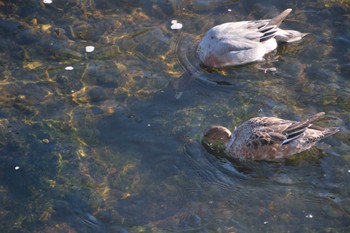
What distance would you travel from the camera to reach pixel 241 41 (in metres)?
8.92

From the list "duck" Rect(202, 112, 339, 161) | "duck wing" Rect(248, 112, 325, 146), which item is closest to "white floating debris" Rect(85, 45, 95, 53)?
"duck" Rect(202, 112, 339, 161)

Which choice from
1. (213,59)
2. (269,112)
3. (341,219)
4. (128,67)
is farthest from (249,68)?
(341,219)

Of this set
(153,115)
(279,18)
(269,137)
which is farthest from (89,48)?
(269,137)

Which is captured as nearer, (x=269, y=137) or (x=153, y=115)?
(x=269, y=137)

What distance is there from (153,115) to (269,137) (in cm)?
168

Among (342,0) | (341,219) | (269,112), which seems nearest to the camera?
(341,219)

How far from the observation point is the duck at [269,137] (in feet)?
23.7

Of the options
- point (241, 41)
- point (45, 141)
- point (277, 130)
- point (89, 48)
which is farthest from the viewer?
point (89, 48)

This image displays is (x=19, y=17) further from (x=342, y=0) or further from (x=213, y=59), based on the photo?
(x=342, y=0)

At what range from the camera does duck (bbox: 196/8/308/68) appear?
8875 mm

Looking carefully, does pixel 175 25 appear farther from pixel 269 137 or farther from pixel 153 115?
pixel 269 137

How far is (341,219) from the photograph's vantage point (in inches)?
250

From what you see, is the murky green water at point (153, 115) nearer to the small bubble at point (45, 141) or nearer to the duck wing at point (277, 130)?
the small bubble at point (45, 141)

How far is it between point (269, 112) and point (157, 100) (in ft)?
5.24
